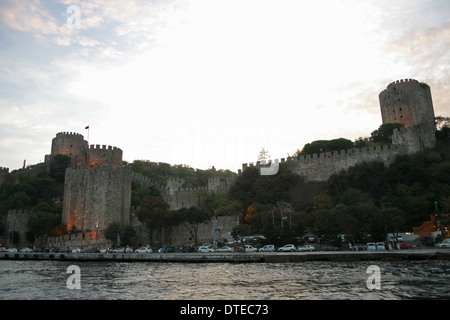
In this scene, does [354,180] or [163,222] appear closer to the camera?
[163,222]

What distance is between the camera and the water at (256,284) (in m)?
14.4

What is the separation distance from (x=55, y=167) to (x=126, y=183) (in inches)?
922

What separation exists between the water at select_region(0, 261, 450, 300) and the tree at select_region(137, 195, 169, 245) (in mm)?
18106

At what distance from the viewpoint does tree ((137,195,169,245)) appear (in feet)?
138

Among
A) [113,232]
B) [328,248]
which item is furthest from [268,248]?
[113,232]

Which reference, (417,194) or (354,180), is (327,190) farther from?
(417,194)

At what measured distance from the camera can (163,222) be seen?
42.7 m

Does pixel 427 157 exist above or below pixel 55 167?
below

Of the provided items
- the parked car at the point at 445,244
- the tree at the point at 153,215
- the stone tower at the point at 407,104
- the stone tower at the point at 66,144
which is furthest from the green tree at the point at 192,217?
Answer: the stone tower at the point at 66,144

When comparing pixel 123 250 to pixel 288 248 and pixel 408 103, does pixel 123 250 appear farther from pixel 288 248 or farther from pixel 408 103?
pixel 408 103

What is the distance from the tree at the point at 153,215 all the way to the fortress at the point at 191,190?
11.4 ft

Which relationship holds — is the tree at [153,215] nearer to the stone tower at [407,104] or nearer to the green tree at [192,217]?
the green tree at [192,217]

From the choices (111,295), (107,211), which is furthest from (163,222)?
(111,295)
